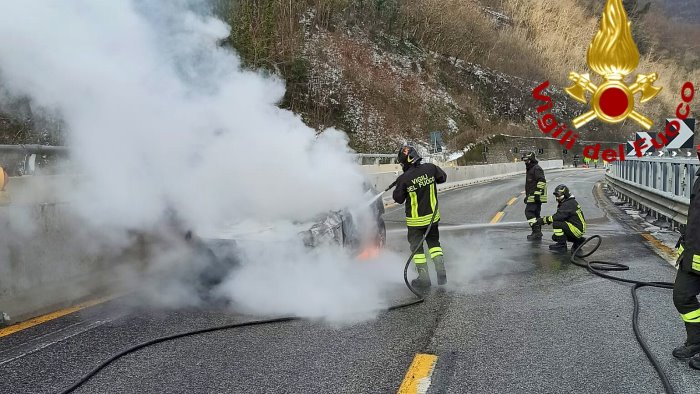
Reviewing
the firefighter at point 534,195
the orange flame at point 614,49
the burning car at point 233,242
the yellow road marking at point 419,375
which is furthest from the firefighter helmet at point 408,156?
the orange flame at point 614,49

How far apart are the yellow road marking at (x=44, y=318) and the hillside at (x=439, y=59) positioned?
21.6 ft

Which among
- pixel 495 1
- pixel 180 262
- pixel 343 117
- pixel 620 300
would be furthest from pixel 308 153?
pixel 495 1

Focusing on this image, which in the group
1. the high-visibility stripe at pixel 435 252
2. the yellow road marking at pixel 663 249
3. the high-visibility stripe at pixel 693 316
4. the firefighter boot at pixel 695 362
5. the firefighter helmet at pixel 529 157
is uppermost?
the firefighter helmet at pixel 529 157

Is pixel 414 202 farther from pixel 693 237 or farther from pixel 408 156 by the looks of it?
pixel 693 237

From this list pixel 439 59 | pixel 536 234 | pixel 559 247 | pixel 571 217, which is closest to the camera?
pixel 571 217

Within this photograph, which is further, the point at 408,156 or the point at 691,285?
the point at 408,156

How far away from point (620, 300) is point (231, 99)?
4856mm

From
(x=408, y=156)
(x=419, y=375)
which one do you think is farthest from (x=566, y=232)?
(x=419, y=375)

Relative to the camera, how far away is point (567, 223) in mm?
7879

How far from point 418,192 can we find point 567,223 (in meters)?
3.10

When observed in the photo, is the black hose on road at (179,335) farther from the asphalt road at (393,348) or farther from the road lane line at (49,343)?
the road lane line at (49,343)

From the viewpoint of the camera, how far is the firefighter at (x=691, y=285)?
11.5ft

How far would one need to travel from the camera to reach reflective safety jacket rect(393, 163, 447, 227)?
6051 mm

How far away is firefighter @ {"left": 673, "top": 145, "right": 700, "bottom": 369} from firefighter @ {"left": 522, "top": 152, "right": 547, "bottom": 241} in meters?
5.55
